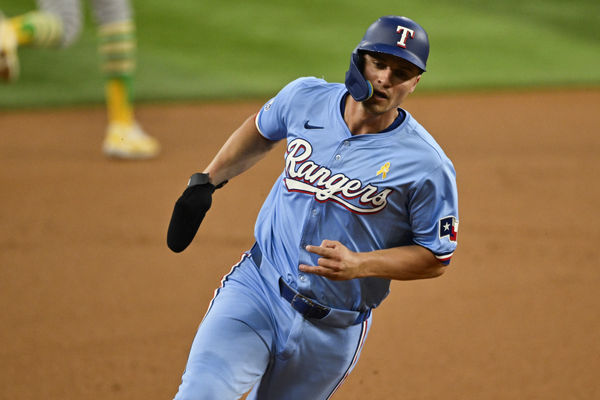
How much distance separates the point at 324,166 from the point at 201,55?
28.1 ft

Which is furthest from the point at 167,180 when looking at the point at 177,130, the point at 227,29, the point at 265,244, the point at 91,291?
the point at 227,29

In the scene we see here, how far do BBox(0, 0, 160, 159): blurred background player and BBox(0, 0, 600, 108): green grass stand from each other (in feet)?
5.86

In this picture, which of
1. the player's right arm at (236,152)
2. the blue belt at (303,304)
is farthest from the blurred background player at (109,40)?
the blue belt at (303,304)

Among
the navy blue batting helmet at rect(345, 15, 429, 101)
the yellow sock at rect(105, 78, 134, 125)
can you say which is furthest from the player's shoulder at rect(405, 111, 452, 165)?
the yellow sock at rect(105, 78, 134, 125)

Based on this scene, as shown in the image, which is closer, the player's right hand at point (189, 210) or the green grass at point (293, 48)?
the player's right hand at point (189, 210)

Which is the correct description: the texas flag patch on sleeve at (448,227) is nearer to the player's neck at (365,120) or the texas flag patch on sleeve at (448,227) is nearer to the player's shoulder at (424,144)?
the player's shoulder at (424,144)

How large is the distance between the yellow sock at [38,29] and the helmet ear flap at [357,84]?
16.9 ft

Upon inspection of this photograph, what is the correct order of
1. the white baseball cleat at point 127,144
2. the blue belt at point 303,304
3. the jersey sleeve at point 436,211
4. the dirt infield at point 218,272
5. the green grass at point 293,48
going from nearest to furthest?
1. the jersey sleeve at point 436,211
2. the blue belt at point 303,304
3. the dirt infield at point 218,272
4. the white baseball cleat at point 127,144
5. the green grass at point 293,48

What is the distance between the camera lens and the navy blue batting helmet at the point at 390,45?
118 inches

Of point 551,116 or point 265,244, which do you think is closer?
point 265,244

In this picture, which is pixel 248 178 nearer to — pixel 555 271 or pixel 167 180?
pixel 167 180

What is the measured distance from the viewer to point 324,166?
3.20 meters

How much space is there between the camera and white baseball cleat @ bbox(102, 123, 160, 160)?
8.05m

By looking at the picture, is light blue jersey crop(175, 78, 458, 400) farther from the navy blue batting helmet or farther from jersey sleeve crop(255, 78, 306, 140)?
the navy blue batting helmet
